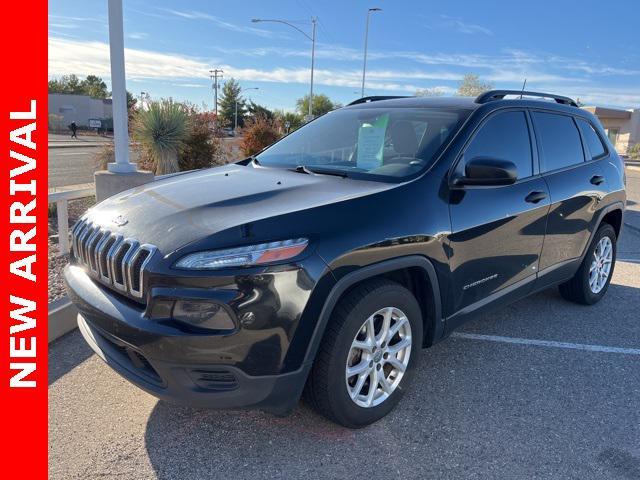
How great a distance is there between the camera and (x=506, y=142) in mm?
3701

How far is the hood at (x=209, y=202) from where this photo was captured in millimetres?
2475

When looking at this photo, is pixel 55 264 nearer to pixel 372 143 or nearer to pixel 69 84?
pixel 372 143

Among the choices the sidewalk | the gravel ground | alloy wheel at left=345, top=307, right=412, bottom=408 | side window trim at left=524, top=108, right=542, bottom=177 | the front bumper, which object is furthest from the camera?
the sidewalk

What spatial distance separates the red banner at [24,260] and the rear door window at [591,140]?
14.4 ft

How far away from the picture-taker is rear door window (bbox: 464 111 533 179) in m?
3.44

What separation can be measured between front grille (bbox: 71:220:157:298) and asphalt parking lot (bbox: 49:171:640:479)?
0.83m

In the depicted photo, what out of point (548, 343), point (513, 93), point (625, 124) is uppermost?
point (625, 124)

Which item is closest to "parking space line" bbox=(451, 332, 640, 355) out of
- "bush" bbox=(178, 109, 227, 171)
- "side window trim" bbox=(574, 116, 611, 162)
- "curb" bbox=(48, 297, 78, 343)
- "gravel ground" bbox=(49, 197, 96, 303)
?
"side window trim" bbox=(574, 116, 611, 162)

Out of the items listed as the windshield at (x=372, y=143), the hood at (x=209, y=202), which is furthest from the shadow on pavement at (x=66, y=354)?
the windshield at (x=372, y=143)

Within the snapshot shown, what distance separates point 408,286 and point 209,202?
1207 mm

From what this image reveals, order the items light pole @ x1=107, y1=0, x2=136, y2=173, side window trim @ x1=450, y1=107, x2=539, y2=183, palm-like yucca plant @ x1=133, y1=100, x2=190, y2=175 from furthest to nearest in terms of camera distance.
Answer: palm-like yucca plant @ x1=133, y1=100, x2=190, y2=175 → light pole @ x1=107, y1=0, x2=136, y2=173 → side window trim @ x1=450, y1=107, x2=539, y2=183

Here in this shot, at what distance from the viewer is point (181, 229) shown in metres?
2.46

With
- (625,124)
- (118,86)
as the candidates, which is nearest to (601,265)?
(118,86)

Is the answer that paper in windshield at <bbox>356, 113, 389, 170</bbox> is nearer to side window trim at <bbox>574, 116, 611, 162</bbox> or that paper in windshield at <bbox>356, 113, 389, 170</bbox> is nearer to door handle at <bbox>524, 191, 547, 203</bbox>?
door handle at <bbox>524, 191, 547, 203</bbox>
